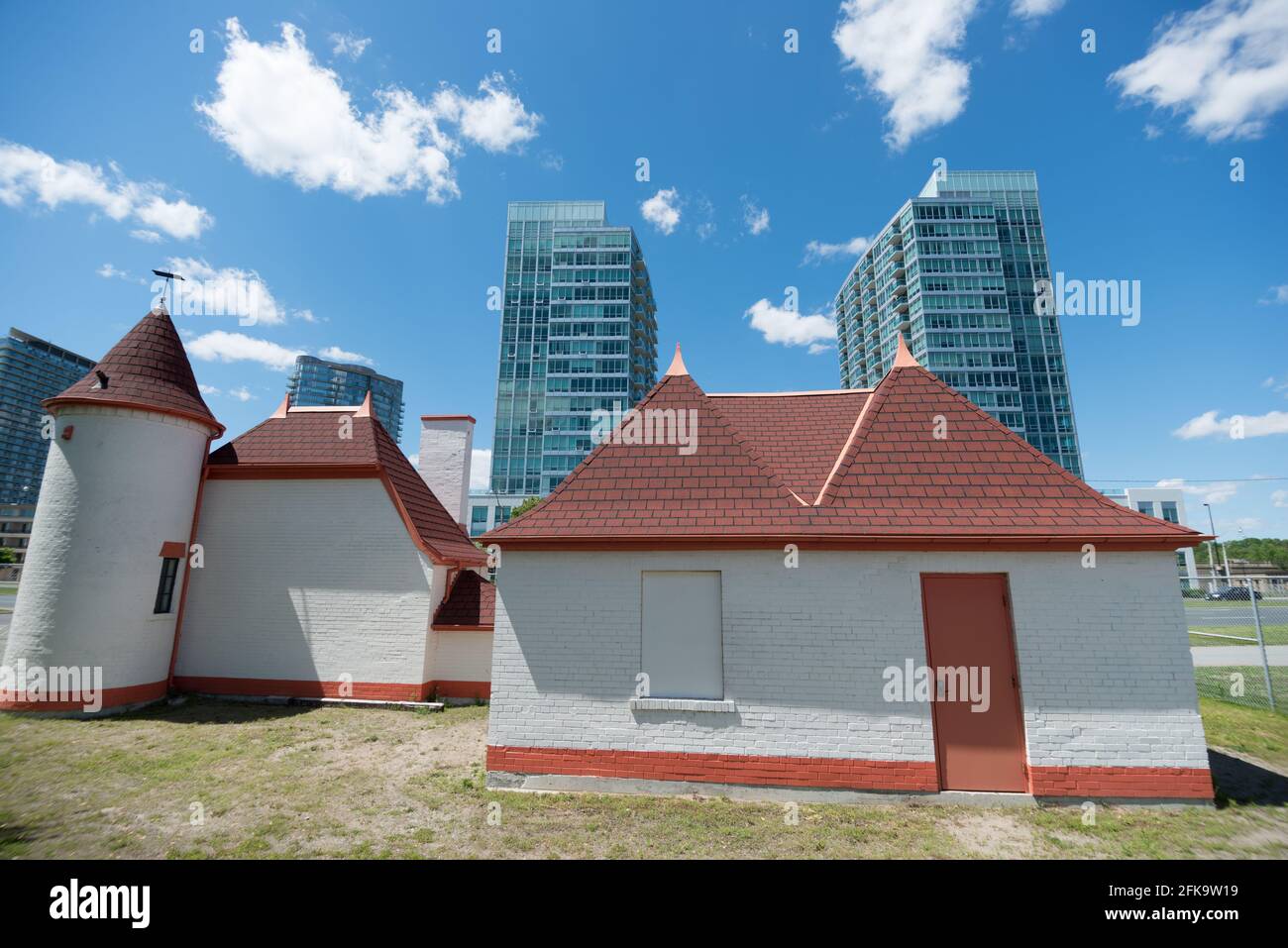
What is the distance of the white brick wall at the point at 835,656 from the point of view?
636cm

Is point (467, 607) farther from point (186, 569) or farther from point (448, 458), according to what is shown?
point (186, 569)

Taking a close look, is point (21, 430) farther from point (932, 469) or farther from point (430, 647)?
point (932, 469)

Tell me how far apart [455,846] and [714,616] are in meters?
4.02

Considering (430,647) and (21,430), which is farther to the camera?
(21,430)

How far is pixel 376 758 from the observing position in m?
8.22

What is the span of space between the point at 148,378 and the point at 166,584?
15.8ft

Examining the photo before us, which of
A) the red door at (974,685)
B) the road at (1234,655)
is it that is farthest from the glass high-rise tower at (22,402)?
the road at (1234,655)

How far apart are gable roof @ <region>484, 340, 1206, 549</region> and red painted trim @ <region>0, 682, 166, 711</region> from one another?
10.3 meters

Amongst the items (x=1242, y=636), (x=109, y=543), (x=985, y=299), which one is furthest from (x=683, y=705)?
(x=985, y=299)

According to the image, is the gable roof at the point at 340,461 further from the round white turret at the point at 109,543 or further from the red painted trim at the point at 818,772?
the red painted trim at the point at 818,772

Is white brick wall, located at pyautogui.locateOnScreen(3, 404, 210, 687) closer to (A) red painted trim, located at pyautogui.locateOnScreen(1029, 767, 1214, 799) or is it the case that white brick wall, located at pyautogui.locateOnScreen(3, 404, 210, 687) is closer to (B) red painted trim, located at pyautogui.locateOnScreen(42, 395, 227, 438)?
(B) red painted trim, located at pyautogui.locateOnScreen(42, 395, 227, 438)

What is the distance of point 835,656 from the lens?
6715 millimetres
